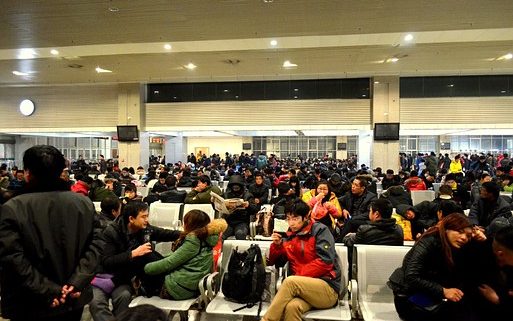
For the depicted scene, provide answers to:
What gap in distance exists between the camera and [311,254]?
10.8ft

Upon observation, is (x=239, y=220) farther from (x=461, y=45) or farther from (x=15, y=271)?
(x=461, y=45)

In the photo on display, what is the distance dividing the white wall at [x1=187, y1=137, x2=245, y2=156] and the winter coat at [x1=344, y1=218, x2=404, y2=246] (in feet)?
72.7

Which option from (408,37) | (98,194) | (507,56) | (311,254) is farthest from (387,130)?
(311,254)

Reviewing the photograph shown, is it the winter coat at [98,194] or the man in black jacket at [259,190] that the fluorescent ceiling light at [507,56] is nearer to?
the man in black jacket at [259,190]

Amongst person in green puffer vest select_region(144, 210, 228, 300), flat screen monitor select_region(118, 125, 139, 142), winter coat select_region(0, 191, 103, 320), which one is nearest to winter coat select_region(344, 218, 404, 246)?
person in green puffer vest select_region(144, 210, 228, 300)

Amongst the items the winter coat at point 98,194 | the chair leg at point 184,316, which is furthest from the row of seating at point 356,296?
the winter coat at point 98,194

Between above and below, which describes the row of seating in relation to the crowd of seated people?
below

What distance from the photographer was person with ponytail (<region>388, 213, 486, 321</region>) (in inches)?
103

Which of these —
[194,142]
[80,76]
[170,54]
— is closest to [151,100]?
[80,76]

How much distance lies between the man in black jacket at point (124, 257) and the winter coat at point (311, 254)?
118 centimetres

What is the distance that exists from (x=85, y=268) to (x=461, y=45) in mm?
10036

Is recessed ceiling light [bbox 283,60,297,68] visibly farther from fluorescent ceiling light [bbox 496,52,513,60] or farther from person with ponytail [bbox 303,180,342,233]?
person with ponytail [bbox 303,180,342,233]

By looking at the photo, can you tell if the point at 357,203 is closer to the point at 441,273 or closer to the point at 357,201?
the point at 357,201

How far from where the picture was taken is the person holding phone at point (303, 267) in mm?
3051
